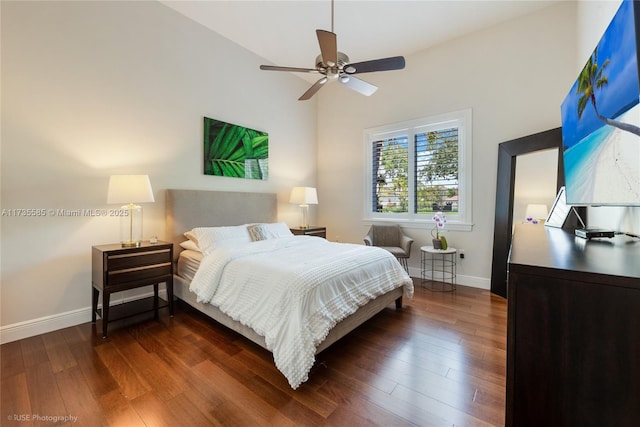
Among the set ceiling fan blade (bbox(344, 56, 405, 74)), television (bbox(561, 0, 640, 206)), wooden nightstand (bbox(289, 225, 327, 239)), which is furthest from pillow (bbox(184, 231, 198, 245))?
television (bbox(561, 0, 640, 206))

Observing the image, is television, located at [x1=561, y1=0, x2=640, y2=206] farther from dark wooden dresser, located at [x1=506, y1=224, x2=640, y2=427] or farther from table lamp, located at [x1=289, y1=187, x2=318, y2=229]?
table lamp, located at [x1=289, y1=187, x2=318, y2=229]

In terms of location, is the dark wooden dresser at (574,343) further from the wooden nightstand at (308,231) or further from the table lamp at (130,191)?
the wooden nightstand at (308,231)

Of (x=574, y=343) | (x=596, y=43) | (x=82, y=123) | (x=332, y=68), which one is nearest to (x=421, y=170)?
(x=596, y=43)

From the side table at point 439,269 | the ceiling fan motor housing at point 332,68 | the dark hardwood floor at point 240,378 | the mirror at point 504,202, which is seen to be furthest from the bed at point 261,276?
the ceiling fan motor housing at point 332,68

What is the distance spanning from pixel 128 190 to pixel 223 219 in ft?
4.08

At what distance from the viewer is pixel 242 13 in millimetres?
3191

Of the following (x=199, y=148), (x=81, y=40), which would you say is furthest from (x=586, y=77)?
(x=81, y=40)

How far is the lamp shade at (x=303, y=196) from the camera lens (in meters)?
4.33

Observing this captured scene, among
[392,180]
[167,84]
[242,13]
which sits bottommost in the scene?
[392,180]

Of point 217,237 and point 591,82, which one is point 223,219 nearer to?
point 217,237

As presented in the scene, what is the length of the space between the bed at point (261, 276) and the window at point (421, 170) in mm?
1576

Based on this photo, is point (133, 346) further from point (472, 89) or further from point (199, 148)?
point (472, 89)

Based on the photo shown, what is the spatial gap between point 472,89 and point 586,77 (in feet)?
7.79

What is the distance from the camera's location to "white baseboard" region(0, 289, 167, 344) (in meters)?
2.19
